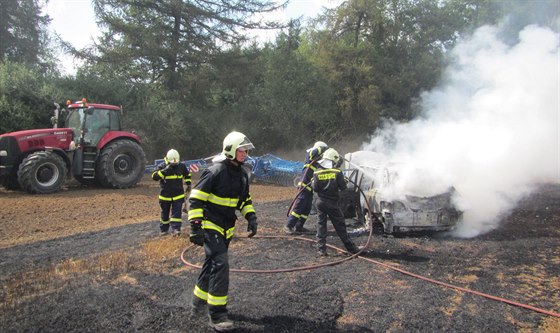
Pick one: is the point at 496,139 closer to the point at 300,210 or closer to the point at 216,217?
the point at 300,210

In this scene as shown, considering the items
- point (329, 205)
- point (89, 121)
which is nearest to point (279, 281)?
point (329, 205)

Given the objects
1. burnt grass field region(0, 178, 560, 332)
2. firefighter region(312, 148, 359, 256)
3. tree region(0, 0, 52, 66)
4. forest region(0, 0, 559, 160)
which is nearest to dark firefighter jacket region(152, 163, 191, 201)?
burnt grass field region(0, 178, 560, 332)

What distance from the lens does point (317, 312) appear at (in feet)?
Answer: 14.8

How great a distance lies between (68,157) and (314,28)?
19893 mm

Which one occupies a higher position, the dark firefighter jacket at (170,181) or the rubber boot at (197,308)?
the dark firefighter jacket at (170,181)

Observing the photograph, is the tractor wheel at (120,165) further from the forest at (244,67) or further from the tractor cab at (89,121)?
the forest at (244,67)

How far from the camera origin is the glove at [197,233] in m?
4.26

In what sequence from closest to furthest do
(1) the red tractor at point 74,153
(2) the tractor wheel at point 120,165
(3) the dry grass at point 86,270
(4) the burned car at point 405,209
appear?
(3) the dry grass at point 86,270 → (4) the burned car at point 405,209 → (1) the red tractor at point 74,153 → (2) the tractor wheel at point 120,165

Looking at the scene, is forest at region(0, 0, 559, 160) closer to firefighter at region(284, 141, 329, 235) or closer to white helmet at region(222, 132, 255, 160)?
firefighter at region(284, 141, 329, 235)

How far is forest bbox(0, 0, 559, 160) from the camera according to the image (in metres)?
19.2

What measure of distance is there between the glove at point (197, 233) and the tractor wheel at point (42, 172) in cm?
880

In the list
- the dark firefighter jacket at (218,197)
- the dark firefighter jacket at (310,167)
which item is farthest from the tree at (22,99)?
the dark firefighter jacket at (218,197)

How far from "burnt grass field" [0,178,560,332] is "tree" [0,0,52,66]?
25.7 m

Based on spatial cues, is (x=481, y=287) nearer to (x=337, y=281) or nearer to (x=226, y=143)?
(x=337, y=281)
